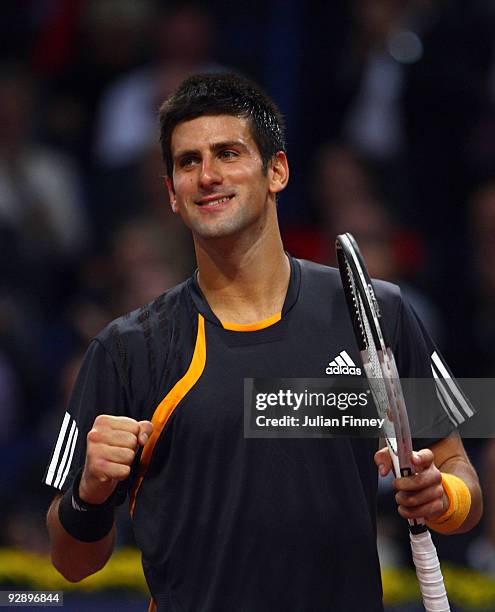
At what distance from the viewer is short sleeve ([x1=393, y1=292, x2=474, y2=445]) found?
3865mm

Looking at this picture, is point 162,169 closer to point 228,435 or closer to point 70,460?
point 70,460

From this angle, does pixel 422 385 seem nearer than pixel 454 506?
No

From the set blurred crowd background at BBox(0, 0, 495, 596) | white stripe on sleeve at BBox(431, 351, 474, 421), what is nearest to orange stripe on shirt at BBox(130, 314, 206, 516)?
white stripe on sleeve at BBox(431, 351, 474, 421)

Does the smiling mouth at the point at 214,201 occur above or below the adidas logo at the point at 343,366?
A: above

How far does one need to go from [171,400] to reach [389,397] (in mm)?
617

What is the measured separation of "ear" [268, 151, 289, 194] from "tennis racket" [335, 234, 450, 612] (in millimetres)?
377

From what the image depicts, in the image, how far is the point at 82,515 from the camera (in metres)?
3.69

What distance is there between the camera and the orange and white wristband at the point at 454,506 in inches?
142

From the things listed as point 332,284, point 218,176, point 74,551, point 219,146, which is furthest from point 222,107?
point 74,551

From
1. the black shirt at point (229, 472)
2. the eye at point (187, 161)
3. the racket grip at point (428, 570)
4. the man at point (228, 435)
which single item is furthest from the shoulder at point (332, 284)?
the racket grip at point (428, 570)

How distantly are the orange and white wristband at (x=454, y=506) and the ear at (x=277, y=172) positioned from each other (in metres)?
0.99

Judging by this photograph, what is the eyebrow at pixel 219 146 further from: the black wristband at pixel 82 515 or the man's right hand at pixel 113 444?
the black wristband at pixel 82 515

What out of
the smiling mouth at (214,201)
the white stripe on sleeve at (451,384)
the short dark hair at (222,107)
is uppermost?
the short dark hair at (222,107)

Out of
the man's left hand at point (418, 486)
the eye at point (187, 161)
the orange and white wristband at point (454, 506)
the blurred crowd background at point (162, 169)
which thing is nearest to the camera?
the man's left hand at point (418, 486)
